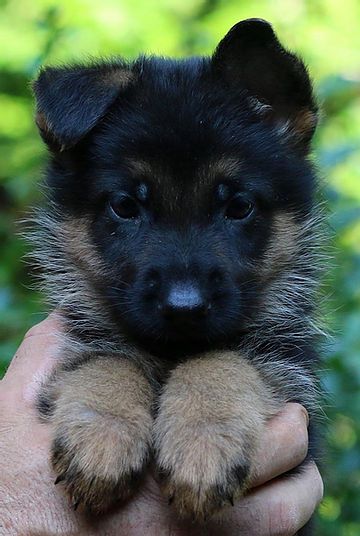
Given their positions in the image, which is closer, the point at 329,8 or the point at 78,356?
the point at 78,356

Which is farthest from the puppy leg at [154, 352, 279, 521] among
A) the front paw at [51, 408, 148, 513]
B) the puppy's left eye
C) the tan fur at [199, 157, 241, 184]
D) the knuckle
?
the tan fur at [199, 157, 241, 184]

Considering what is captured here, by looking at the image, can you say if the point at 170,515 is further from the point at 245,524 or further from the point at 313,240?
the point at 313,240

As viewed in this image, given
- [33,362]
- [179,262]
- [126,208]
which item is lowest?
[33,362]

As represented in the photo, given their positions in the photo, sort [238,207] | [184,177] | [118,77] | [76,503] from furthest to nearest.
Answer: [118,77] → [238,207] → [184,177] → [76,503]

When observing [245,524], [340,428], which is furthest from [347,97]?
[245,524]

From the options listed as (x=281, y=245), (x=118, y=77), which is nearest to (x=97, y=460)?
(x=281, y=245)

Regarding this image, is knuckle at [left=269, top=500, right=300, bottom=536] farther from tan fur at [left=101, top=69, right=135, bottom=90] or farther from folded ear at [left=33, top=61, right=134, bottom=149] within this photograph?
tan fur at [left=101, top=69, right=135, bottom=90]

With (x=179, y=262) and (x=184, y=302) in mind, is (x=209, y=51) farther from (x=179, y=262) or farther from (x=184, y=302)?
(x=184, y=302)
